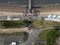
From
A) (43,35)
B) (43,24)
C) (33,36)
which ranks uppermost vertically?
(43,24)

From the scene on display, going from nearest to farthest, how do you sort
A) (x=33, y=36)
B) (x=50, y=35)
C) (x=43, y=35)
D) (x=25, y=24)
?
(x=50, y=35) → (x=43, y=35) → (x=33, y=36) → (x=25, y=24)

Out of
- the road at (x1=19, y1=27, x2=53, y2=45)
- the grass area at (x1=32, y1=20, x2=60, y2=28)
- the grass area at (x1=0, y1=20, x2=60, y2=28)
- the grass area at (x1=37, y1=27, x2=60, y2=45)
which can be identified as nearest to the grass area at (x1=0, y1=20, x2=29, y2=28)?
the grass area at (x1=0, y1=20, x2=60, y2=28)

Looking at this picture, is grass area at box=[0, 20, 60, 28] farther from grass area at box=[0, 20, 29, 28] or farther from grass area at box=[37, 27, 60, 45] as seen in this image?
grass area at box=[37, 27, 60, 45]

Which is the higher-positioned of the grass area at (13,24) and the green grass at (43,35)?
the grass area at (13,24)

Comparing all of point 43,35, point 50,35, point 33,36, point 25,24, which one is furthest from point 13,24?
point 50,35

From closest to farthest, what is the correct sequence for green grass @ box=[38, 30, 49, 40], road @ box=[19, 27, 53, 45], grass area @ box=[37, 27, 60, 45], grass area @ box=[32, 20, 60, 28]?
grass area @ box=[37, 27, 60, 45] → road @ box=[19, 27, 53, 45] → green grass @ box=[38, 30, 49, 40] → grass area @ box=[32, 20, 60, 28]

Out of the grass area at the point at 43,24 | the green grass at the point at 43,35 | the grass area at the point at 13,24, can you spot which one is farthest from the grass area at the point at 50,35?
the grass area at the point at 13,24

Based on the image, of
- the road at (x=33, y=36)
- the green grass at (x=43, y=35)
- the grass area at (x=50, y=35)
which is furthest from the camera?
the green grass at (x=43, y=35)

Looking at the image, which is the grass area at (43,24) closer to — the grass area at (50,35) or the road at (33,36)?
the road at (33,36)

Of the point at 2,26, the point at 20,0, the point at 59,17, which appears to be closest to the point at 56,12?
the point at 59,17

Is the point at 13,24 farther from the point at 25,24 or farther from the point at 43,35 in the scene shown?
the point at 43,35

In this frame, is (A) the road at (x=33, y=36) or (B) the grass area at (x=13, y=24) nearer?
(A) the road at (x=33, y=36)
